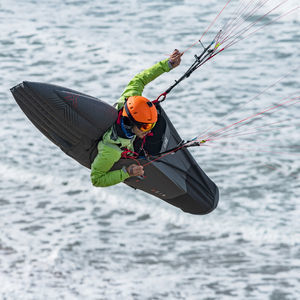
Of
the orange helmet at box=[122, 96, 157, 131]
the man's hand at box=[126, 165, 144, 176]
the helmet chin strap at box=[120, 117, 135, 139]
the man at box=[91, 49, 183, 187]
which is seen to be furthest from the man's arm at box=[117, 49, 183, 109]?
the man's hand at box=[126, 165, 144, 176]

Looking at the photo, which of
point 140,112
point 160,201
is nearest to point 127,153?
point 140,112

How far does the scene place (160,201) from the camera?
49.3ft

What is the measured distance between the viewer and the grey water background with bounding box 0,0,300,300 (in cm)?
1392

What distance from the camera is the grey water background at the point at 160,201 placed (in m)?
13.9

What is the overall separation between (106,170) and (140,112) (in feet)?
2.58

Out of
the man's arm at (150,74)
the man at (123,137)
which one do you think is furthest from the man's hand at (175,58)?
the man at (123,137)

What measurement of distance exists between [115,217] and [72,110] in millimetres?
8227

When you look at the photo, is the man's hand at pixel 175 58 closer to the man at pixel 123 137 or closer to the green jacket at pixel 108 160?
the man at pixel 123 137

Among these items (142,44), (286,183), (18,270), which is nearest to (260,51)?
(142,44)

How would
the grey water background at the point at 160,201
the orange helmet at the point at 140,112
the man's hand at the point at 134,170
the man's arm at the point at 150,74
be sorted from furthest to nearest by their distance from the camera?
1. the grey water background at the point at 160,201
2. the man's arm at the point at 150,74
3. the man's hand at the point at 134,170
4. the orange helmet at the point at 140,112

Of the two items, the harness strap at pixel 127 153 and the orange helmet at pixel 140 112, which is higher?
the orange helmet at pixel 140 112

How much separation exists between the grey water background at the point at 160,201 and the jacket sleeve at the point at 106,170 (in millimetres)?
7661

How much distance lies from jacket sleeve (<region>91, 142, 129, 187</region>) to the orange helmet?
476mm

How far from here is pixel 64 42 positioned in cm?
1967
